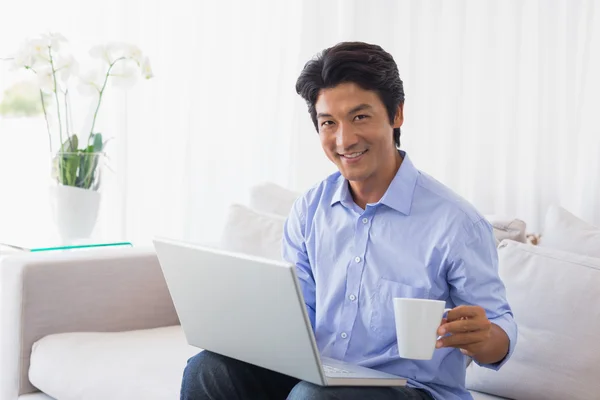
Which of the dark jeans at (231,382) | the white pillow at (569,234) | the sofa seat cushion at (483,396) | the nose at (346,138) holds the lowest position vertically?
the sofa seat cushion at (483,396)

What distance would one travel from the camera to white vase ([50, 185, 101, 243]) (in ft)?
9.01

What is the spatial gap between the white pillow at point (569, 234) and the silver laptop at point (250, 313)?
0.79 meters

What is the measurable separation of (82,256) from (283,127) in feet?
3.93

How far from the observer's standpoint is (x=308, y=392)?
144 centimetres

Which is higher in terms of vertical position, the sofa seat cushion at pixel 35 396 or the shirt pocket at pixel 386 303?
the shirt pocket at pixel 386 303

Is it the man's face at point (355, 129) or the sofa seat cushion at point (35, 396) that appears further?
the sofa seat cushion at point (35, 396)

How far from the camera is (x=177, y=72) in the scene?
3.46m

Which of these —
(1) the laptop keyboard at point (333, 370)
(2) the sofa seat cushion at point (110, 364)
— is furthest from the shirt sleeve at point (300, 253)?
(2) the sofa seat cushion at point (110, 364)

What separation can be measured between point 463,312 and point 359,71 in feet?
1.70

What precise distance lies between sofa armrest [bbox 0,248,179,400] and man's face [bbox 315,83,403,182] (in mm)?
1073

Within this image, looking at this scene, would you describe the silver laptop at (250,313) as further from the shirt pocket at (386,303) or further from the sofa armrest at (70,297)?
the sofa armrest at (70,297)

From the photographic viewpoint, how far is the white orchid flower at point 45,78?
2.84 m

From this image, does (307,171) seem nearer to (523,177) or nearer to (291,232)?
(523,177)

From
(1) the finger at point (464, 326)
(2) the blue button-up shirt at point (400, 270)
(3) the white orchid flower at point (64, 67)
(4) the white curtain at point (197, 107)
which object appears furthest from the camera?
(4) the white curtain at point (197, 107)
